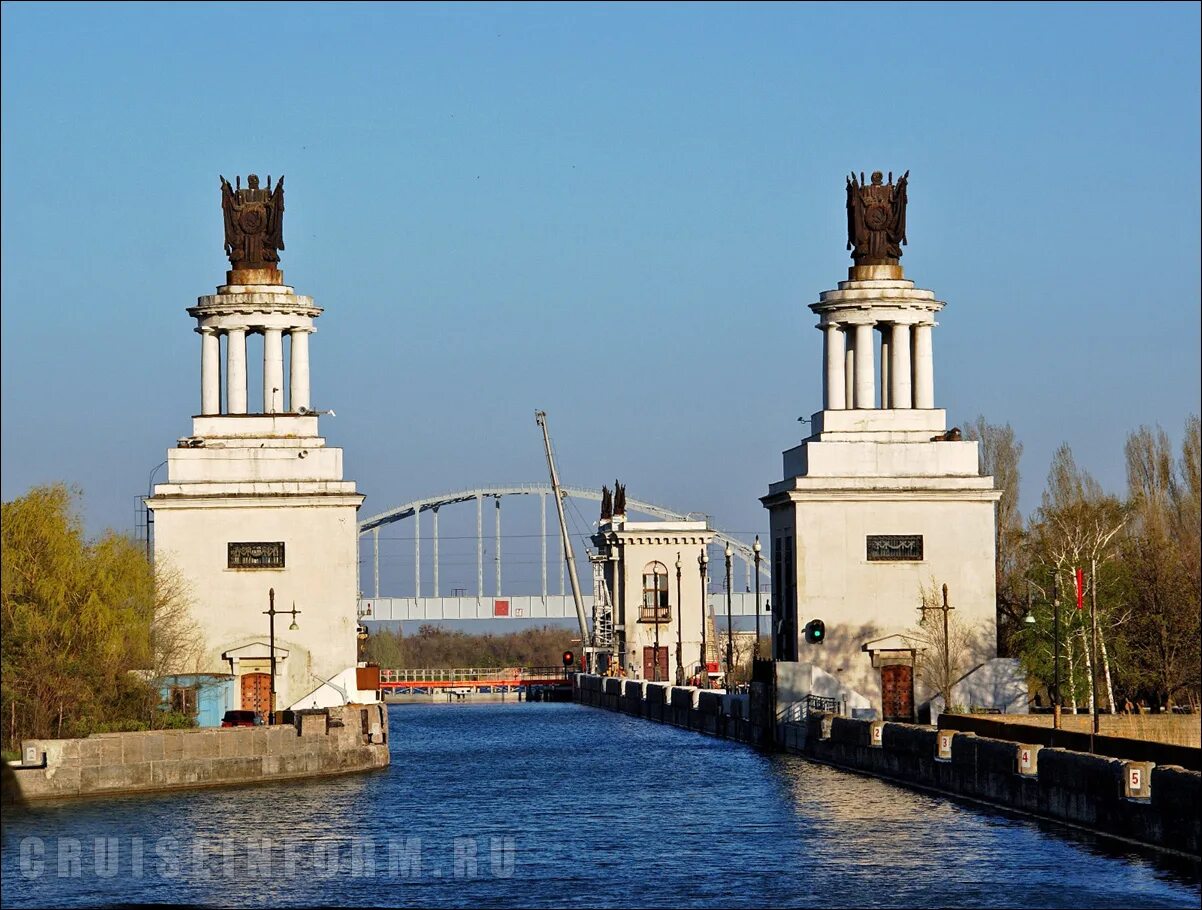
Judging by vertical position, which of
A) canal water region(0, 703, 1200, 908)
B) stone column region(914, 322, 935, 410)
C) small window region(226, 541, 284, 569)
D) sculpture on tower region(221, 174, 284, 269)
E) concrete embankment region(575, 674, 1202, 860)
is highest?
sculpture on tower region(221, 174, 284, 269)

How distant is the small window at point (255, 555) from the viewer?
234ft

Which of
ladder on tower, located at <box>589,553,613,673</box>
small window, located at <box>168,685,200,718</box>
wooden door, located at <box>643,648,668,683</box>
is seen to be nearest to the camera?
small window, located at <box>168,685,200,718</box>

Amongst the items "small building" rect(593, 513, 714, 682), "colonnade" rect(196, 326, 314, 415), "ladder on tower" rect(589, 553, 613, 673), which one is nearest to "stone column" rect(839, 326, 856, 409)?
"colonnade" rect(196, 326, 314, 415)

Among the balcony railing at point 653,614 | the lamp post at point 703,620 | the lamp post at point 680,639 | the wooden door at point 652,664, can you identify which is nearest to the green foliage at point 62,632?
the lamp post at point 703,620

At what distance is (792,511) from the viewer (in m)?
73.2

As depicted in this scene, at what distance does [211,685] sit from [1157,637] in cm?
3040

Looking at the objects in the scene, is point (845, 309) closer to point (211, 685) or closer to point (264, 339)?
point (264, 339)

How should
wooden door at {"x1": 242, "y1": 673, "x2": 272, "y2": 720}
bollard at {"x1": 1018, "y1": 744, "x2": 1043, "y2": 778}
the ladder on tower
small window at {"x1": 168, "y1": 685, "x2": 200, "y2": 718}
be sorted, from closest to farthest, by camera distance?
bollard at {"x1": 1018, "y1": 744, "x2": 1043, "y2": 778} → small window at {"x1": 168, "y1": 685, "x2": 200, "y2": 718} → wooden door at {"x1": 242, "y1": 673, "x2": 272, "y2": 720} → the ladder on tower

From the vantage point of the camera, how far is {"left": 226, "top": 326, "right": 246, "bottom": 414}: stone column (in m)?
73.6

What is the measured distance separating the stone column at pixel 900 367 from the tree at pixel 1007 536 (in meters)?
7.39

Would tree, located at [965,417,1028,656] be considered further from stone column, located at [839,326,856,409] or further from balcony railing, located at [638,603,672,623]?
balcony railing, located at [638,603,672,623]

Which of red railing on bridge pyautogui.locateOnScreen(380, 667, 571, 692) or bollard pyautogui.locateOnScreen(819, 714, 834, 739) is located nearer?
bollard pyautogui.locateOnScreen(819, 714, 834, 739)

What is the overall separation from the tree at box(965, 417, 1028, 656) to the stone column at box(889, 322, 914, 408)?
7394 mm

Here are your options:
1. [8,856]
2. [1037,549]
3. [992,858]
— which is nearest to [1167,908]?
[992,858]
